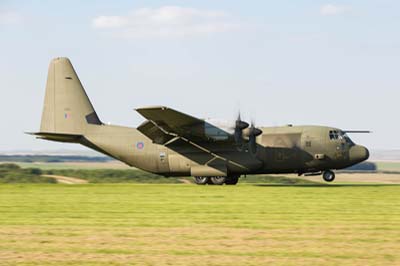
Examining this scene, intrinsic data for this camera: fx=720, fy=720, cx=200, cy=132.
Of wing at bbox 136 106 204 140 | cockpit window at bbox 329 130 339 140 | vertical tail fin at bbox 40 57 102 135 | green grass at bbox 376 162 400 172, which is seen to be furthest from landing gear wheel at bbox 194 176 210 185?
green grass at bbox 376 162 400 172

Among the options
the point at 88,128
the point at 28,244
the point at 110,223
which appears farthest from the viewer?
the point at 88,128

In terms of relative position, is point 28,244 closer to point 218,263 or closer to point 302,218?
point 218,263

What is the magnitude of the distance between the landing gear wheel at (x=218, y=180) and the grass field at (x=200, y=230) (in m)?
10.7

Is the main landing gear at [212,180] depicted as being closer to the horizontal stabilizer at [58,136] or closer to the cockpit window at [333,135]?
the cockpit window at [333,135]

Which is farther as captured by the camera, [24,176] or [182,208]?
[24,176]

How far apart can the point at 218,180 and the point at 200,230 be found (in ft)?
69.8

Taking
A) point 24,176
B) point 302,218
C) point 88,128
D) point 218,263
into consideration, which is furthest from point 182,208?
point 24,176

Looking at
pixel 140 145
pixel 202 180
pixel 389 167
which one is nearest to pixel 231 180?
pixel 202 180

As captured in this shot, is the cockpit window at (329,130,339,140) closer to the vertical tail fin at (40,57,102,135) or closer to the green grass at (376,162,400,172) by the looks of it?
the vertical tail fin at (40,57,102,135)

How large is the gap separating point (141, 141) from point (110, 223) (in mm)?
20908

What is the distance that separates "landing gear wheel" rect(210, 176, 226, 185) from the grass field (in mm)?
10735

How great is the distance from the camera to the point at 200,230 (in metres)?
16.4

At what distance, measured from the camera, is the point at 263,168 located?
122 ft

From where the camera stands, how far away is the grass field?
12.7 metres
